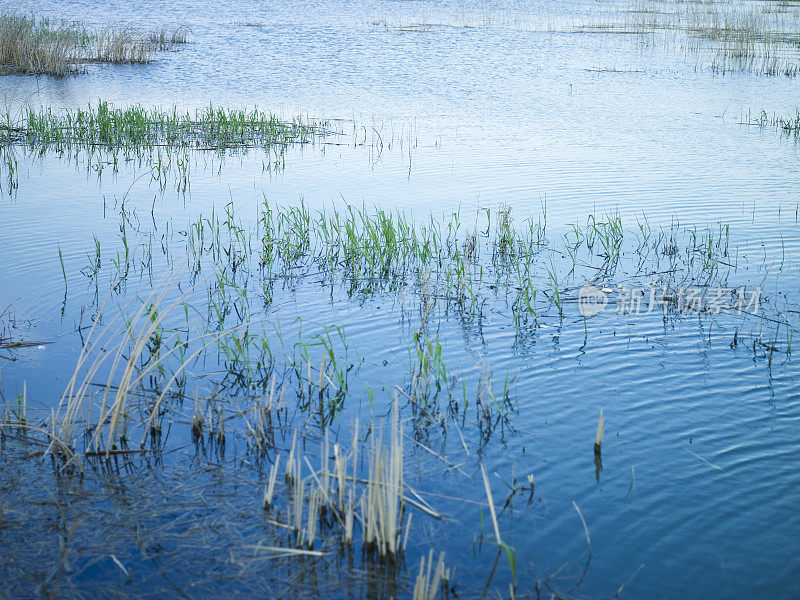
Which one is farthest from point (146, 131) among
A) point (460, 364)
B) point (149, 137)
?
point (460, 364)

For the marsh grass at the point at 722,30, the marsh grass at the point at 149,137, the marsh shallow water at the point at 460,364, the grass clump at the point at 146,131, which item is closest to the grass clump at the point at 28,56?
the marsh grass at the point at 149,137

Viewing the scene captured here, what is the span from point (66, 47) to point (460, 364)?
63.2ft

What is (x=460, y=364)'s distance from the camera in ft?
16.4

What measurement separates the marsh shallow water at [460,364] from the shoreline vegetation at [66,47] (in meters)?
9.47

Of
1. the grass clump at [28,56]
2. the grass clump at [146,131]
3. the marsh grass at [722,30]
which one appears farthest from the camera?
the marsh grass at [722,30]

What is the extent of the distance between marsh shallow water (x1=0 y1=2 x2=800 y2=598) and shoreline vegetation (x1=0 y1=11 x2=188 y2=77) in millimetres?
9467

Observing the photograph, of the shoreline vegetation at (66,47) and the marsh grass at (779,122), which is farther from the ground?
the shoreline vegetation at (66,47)

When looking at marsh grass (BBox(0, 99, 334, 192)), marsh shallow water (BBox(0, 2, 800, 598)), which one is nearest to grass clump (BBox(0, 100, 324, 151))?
marsh grass (BBox(0, 99, 334, 192))

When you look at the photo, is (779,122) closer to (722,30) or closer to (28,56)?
(722,30)

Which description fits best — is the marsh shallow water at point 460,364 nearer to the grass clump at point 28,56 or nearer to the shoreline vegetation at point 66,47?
the grass clump at point 28,56

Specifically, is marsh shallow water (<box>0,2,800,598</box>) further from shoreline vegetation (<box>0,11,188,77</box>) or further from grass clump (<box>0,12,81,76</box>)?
shoreline vegetation (<box>0,11,188,77</box>)

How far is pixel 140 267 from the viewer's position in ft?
22.6

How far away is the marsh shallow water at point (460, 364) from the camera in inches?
121

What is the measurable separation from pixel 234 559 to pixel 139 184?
7984mm
